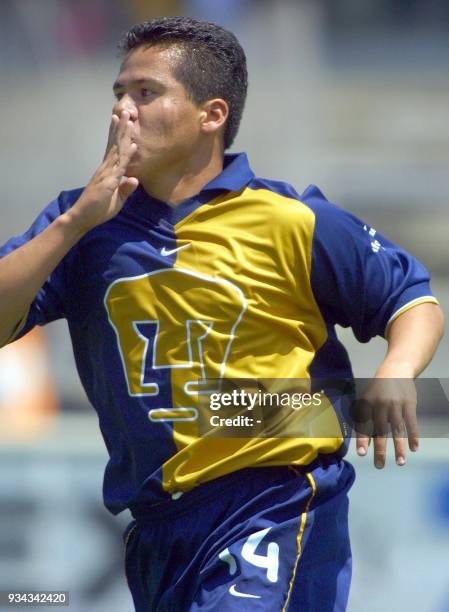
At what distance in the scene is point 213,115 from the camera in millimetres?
3020

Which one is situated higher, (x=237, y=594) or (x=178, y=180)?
(x=178, y=180)

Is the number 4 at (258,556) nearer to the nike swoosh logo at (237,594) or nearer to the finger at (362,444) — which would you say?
the nike swoosh logo at (237,594)

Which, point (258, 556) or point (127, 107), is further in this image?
point (127, 107)

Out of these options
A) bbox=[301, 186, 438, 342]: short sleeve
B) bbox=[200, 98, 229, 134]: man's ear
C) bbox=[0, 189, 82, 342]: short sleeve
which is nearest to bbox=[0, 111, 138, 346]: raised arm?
bbox=[0, 189, 82, 342]: short sleeve

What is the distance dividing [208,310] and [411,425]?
572 mm

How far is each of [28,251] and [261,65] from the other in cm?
611

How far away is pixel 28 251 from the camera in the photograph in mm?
2660

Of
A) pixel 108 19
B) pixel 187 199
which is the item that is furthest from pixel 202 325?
pixel 108 19

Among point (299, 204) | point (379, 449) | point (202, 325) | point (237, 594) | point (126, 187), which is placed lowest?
point (237, 594)

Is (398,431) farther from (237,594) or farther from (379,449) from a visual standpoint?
(237,594)

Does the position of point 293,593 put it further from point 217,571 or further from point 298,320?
point 298,320

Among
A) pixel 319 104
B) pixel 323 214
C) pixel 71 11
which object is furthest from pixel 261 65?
pixel 323 214

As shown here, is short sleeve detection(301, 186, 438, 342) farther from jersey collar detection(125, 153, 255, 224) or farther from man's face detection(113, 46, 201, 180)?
man's face detection(113, 46, 201, 180)

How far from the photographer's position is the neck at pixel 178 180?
9.61 ft
